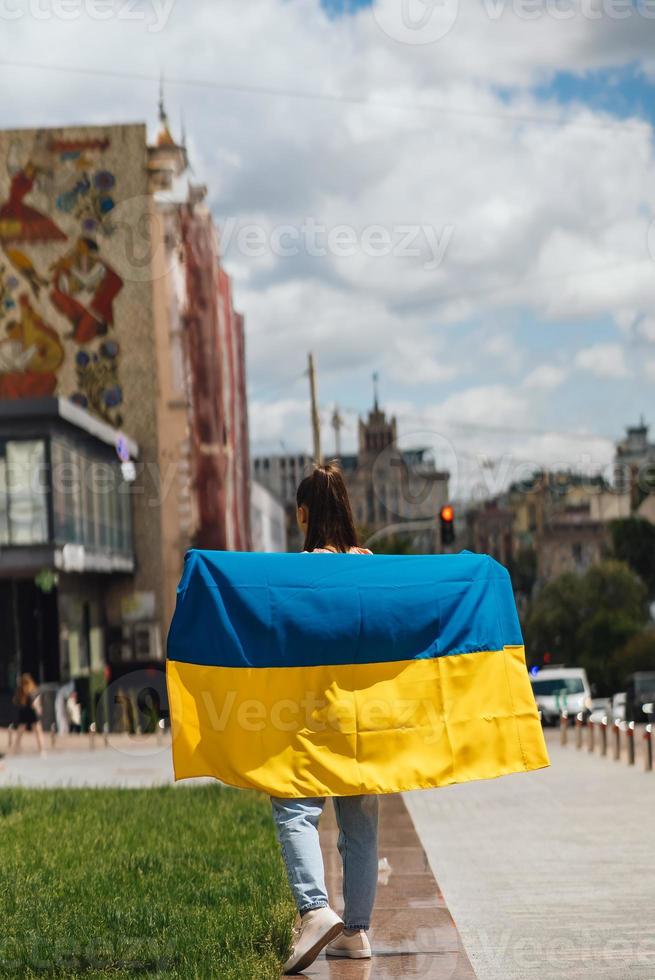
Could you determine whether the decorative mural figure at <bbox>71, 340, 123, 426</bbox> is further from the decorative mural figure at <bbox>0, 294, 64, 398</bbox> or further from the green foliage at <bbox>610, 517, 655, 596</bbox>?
the green foliage at <bbox>610, 517, 655, 596</bbox>

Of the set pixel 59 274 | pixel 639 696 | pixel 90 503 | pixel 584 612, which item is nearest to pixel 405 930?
pixel 90 503

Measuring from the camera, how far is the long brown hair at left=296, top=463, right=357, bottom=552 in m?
6.83

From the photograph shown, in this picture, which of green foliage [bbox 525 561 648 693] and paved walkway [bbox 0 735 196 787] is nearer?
paved walkway [bbox 0 735 196 787]

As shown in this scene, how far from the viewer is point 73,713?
137 feet

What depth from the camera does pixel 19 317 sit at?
5775 cm

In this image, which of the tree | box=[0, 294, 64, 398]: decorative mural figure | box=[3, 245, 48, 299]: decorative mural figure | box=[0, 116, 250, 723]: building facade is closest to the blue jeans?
box=[0, 116, 250, 723]: building facade

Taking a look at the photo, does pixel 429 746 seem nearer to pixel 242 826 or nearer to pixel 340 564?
pixel 340 564

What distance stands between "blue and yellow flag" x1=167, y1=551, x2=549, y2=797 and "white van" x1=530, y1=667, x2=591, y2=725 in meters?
41.7

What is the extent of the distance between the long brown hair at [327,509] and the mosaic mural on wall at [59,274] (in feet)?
Result: 168

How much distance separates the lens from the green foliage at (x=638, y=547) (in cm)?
11919

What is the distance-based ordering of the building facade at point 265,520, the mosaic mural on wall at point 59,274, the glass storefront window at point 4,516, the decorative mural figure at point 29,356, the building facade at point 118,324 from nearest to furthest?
the glass storefront window at point 4,516 → the building facade at point 118,324 → the decorative mural figure at point 29,356 → the mosaic mural on wall at point 59,274 → the building facade at point 265,520

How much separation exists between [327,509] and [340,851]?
135 centimetres

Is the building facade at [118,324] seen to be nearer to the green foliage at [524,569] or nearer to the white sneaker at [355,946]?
the white sneaker at [355,946]

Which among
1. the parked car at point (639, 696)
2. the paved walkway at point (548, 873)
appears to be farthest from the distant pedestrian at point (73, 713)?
the paved walkway at point (548, 873)
